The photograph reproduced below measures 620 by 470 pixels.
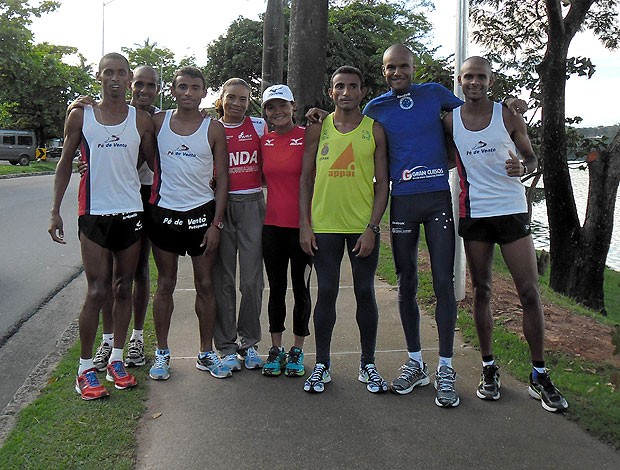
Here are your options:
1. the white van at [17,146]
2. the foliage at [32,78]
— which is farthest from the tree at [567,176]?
the white van at [17,146]

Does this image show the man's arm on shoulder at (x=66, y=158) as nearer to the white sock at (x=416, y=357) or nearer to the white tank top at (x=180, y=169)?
the white tank top at (x=180, y=169)

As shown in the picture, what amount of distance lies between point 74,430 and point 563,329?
4.10 metres

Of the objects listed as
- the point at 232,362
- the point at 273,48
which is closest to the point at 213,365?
the point at 232,362

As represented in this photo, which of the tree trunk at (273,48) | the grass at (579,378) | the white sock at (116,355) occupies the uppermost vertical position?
the tree trunk at (273,48)

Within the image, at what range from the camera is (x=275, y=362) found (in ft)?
14.4

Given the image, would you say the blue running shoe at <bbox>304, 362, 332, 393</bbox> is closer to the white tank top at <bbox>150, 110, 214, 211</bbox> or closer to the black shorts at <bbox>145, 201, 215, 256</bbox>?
the black shorts at <bbox>145, 201, 215, 256</bbox>

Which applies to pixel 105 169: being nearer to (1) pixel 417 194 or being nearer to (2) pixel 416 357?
(1) pixel 417 194

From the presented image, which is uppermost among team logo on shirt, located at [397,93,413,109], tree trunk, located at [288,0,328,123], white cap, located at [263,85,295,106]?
tree trunk, located at [288,0,328,123]

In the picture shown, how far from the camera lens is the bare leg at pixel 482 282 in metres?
4.02

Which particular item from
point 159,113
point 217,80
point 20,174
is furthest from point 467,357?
point 20,174

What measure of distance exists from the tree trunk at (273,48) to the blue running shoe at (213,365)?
24.5ft

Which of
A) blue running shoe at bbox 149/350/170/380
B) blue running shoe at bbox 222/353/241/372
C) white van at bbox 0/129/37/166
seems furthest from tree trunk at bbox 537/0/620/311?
white van at bbox 0/129/37/166

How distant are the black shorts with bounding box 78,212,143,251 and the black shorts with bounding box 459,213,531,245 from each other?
216 centimetres

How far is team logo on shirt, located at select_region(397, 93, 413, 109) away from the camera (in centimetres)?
409
